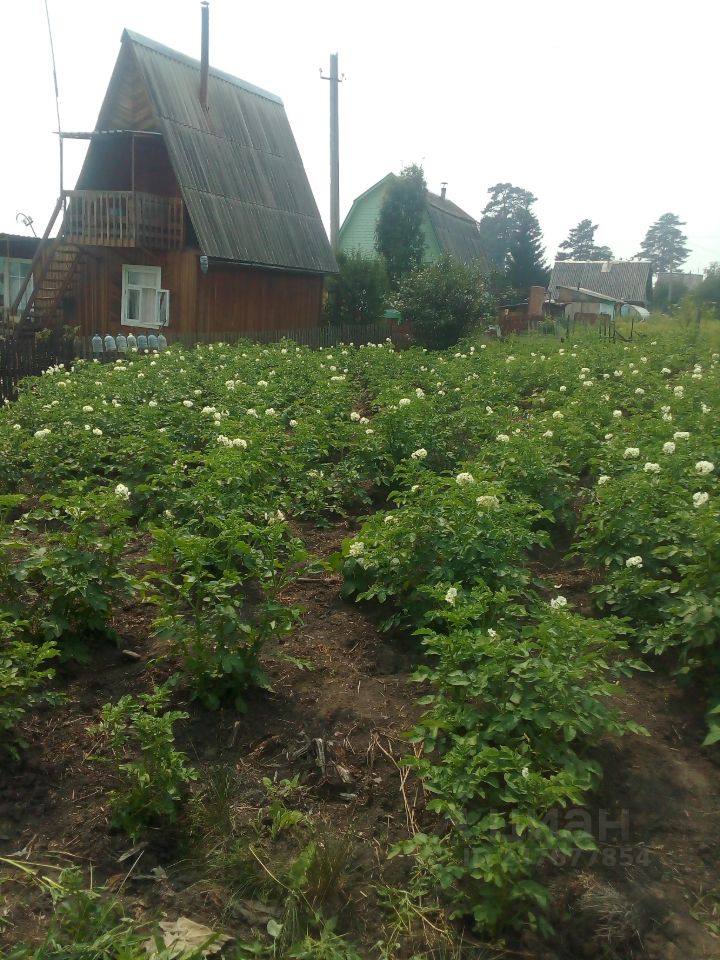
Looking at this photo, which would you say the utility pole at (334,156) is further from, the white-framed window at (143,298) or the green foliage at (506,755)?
the green foliage at (506,755)

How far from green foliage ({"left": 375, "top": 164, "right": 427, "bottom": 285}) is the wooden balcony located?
13787 millimetres

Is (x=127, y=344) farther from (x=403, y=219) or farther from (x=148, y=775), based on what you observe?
(x=403, y=219)

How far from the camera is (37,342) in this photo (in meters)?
13.9

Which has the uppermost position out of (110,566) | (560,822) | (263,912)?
(110,566)

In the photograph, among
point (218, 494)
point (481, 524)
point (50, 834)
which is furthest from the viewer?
point (218, 494)

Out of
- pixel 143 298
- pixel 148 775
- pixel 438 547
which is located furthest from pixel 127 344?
pixel 148 775

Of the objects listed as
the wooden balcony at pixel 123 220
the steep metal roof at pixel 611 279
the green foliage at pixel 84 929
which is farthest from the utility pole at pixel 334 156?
the steep metal roof at pixel 611 279

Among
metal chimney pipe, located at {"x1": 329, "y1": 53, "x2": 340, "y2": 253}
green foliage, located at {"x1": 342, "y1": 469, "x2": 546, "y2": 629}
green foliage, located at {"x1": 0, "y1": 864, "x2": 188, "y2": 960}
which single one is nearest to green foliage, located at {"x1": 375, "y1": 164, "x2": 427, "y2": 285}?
metal chimney pipe, located at {"x1": 329, "y1": 53, "x2": 340, "y2": 253}

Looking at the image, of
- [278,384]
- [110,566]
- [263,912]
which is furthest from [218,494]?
[278,384]

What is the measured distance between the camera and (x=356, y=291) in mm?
28234

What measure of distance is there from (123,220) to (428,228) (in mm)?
21879

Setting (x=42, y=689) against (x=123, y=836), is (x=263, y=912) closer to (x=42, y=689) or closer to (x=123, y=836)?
(x=123, y=836)

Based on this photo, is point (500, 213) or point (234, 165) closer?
point (234, 165)

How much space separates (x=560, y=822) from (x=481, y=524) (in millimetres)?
1516
